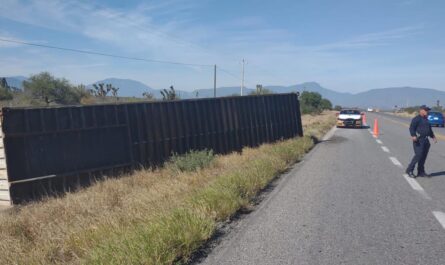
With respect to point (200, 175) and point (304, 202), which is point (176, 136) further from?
point (304, 202)

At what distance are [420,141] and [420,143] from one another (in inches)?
2.3

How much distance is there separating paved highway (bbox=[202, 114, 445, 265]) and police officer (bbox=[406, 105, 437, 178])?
34 centimetres

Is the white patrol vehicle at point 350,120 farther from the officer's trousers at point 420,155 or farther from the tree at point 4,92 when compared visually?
the tree at point 4,92

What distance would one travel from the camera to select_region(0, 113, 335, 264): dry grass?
4.68 meters

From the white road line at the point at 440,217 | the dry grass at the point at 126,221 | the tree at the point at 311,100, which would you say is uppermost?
the tree at the point at 311,100

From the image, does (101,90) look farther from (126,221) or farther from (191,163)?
(126,221)

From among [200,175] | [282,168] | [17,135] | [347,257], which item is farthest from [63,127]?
[347,257]

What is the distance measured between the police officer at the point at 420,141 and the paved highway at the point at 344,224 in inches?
13.6

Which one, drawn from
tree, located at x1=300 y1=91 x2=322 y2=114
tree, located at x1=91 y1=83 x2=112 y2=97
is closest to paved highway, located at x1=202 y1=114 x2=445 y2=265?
tree, located at x1=91 y1=83 x2=112 y2=97

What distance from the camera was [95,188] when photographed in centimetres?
1026

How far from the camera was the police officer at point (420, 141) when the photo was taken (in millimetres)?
10195

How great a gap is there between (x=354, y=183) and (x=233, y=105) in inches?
362

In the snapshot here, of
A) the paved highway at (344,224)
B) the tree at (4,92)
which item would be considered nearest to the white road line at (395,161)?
the paved highway at (344,224)

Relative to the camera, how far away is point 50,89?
141 feet
